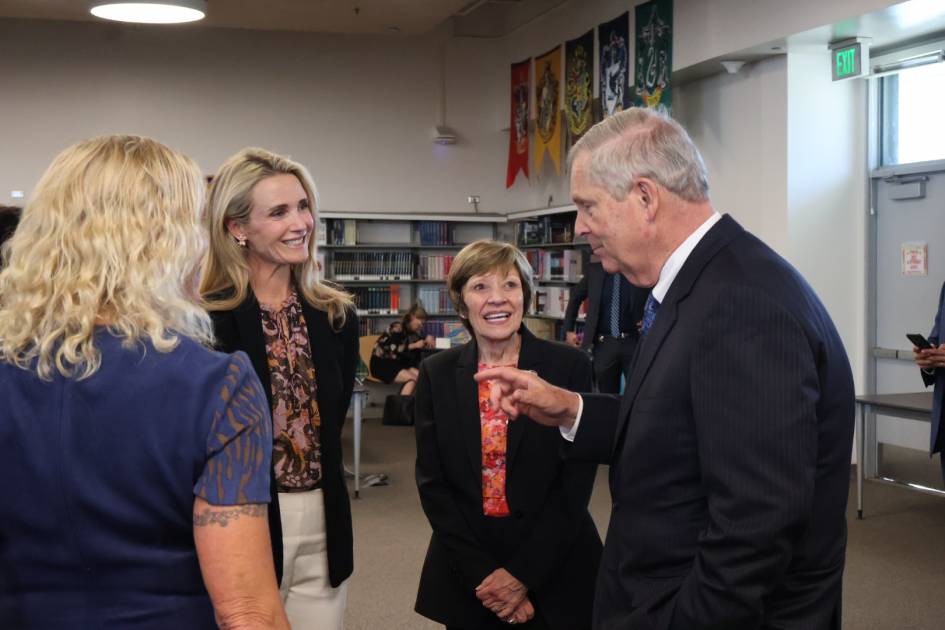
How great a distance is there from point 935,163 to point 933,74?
2.32 feet

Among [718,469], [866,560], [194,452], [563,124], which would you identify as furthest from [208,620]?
[563,124]

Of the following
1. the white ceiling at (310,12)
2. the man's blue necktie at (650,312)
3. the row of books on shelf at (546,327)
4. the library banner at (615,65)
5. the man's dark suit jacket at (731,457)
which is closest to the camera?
the man's dark suit jacket at (731,457)

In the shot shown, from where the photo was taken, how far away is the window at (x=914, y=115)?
7832 millimetres

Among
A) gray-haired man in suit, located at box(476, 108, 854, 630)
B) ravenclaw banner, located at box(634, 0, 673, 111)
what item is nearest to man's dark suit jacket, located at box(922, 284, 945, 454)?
ravenclaw banner, located at box(634, 0, 673, 111)

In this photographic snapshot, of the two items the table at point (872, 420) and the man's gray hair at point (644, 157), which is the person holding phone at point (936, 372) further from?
the man's gray hair at point (644, 157)

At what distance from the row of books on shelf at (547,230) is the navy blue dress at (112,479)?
965 cm

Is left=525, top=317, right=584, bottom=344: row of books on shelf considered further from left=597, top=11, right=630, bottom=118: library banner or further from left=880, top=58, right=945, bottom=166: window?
left=880, top=58, right=945, bottom=166: window

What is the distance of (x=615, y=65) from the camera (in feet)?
30.6

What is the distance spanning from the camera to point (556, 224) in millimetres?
11562

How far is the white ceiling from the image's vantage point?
32.0 ft

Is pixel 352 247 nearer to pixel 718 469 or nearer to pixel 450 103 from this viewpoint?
pixel 450 103

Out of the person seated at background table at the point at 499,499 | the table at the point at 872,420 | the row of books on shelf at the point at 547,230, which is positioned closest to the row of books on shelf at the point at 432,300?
the row of books on shelf at the point at 547,230

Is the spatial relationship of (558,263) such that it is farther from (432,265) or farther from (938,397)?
(938,397)

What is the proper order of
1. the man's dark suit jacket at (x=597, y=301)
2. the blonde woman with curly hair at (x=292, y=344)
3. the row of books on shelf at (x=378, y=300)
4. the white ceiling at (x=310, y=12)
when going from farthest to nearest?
the row of books on shelf at (x=378, y=300), the white ceiling at (x=310, y=12), the man's dark suit jacket at (x=597, y=301), the blonde woman with curly hair at (x=292, y=344)
